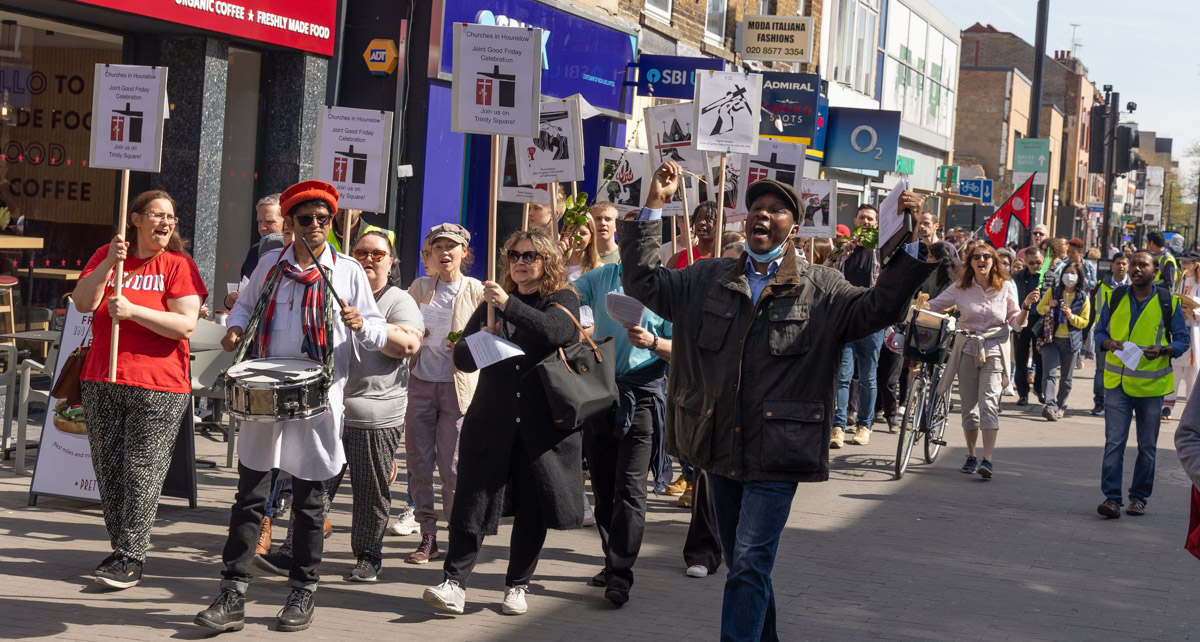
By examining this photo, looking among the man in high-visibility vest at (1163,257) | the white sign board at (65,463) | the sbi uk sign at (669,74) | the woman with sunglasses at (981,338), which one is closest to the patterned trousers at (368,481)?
the white sign board at (65,463)

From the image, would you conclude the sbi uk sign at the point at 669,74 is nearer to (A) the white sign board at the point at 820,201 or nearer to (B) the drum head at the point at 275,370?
(A) the white sign board at the point at 820,201

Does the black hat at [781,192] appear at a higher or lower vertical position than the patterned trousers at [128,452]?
→ higher

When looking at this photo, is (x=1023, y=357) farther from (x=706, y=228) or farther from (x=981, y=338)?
(x=706, y=228)

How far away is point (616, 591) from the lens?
6367 millimetres

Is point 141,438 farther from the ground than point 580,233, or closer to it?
closer to it

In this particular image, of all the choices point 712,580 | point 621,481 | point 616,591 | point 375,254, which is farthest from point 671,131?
point 616,591

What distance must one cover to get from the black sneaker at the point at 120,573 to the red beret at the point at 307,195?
75.3 inches

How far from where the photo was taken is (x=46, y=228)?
11.1m

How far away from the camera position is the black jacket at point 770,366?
4.84 metres

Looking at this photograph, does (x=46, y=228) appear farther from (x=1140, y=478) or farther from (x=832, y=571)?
(x=1140, y=478)

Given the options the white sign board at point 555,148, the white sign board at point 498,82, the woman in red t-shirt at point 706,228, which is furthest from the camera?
the white sign board at point 555,148

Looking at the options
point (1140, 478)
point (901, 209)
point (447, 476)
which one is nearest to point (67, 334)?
point (447, 476)

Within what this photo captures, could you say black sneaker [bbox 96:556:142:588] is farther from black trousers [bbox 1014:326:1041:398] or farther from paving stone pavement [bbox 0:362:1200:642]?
black trousers [bbox 1014:326:1041:398]

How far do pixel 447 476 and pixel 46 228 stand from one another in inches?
225
